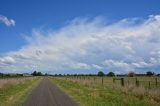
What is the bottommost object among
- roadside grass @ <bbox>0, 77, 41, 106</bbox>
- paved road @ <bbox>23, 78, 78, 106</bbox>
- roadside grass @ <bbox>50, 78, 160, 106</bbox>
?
roadside grass @ <bbox>0, 77, 41, 106</bbox>

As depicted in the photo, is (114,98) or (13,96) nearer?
(114,98)

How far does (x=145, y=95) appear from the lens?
1989cm

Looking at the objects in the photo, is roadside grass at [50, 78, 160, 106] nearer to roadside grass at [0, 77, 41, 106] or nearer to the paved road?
the paved road

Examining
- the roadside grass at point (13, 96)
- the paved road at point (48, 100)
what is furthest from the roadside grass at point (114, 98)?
the roadside grass at point (13, 96)

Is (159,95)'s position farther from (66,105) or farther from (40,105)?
(40,105)

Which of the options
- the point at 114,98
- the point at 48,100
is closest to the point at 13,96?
the point at 48,100

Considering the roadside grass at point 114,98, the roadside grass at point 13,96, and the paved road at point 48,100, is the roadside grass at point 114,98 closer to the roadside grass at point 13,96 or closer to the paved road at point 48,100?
the paved road at point 48,100

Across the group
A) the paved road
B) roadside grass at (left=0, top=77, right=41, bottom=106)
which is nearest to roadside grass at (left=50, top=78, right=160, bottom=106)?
the paved road

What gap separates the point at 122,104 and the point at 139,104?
104cm

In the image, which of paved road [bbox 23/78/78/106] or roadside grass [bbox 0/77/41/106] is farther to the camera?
roadside grass [bbox 0/77/41/106]

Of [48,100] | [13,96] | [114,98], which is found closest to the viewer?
[48,100]

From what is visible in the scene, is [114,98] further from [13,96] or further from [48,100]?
[13,96]

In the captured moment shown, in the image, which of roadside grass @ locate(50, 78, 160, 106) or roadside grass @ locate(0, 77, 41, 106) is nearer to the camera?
roadside grass @ locate(50, 78, 160, 106)

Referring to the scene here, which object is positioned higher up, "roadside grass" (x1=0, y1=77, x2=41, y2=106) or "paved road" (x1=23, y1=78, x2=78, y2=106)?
"paved road" (x1=23, y1=78, x2=78, y2=106)
